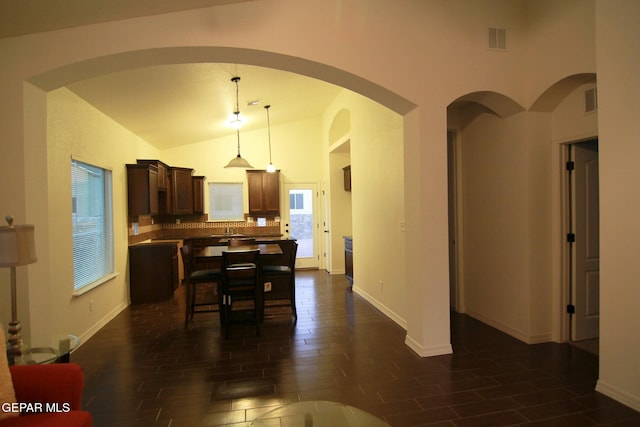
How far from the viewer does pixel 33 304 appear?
107 inches

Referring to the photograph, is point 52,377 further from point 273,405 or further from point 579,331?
point 579,331

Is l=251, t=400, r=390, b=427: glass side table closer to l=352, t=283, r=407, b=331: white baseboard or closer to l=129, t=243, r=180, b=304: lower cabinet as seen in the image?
l=352, t=283, r=407, b=331: white baseboard

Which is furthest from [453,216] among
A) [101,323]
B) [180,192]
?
[180,192]

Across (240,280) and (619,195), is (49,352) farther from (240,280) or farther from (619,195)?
(619,195)

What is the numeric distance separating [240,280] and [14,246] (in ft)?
7.79

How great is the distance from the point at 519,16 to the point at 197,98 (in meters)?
4.00

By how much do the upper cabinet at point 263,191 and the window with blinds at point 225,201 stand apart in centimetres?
38

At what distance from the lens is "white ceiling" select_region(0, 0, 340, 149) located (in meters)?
2.57

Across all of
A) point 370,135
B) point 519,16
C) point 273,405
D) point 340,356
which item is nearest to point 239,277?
point 340,356

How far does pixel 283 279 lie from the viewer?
17.5 ft

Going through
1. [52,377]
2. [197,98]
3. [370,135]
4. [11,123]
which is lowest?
[52,377]

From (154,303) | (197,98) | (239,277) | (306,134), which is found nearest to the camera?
(239,277)

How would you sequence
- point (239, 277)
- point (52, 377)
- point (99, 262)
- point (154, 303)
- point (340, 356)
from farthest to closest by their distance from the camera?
point (154, 303) → point (99, 262) → point (239, 277) → point (340, 356) → point (52, 377)

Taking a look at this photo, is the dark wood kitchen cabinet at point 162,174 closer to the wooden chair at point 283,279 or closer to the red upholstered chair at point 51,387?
the wooden chair at point 283,279
